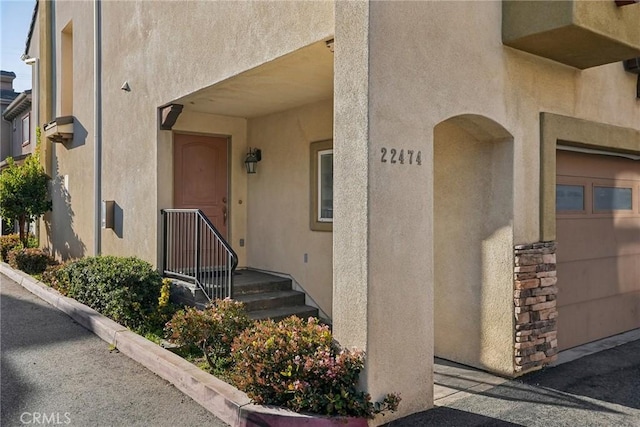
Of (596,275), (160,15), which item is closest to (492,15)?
(596,275)

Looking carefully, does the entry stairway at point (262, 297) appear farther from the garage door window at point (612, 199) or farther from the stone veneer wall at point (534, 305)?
the garage door window at point (612, 199)

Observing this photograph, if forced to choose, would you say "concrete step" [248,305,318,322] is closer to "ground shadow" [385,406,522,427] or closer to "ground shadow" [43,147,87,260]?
"ground shadow" [385,406,522,427]

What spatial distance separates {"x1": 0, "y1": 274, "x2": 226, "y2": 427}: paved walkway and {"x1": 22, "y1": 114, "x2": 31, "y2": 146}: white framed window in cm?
1278

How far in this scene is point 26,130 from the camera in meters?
18.1

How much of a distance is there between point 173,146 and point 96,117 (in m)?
2.88

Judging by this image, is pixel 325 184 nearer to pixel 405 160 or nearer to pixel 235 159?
pixel 235 159

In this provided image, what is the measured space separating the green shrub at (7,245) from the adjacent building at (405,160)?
5.57 metres

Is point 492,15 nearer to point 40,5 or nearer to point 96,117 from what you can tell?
point 96,117

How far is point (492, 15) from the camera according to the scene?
16.7 feet

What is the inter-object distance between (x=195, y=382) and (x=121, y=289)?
2.76 meters

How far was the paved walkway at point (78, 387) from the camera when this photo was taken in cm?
430

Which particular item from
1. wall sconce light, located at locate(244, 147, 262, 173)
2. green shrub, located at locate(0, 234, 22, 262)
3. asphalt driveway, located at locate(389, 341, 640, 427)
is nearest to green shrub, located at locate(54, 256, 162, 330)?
wall sconce light, located at locate(244, 147, 262, 173)

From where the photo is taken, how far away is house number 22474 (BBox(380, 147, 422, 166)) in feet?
13.7

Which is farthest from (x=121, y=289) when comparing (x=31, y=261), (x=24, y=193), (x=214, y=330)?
(x=24, y=193)
